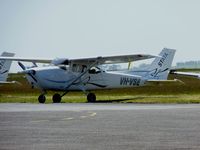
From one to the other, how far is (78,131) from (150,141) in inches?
97.4

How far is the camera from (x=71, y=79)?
112ft

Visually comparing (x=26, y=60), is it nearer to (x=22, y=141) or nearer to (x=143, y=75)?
(x=143, y=75)

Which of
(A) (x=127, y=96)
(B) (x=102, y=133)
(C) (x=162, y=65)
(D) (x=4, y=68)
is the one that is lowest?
(A) (x=127, y=96)

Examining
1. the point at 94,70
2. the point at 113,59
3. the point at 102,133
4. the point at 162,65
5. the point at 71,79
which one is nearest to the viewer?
the point at 102,133

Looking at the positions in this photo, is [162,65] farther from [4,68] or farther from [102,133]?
[102,133]

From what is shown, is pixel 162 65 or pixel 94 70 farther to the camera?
pixel 162 65

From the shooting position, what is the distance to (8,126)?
14.3 m

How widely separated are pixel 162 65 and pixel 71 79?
7.52m

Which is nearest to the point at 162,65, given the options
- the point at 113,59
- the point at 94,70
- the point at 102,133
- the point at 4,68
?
the point at 94,70

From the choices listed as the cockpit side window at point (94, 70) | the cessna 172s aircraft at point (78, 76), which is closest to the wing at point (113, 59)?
the cessna 172s aircraft at point (78, 76)

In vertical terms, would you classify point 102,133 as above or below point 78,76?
above

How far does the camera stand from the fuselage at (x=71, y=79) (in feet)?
110

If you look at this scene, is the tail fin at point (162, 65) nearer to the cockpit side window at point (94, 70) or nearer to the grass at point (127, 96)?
the grass at point (127, 96)

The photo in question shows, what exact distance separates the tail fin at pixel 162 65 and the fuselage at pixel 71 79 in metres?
3.05
